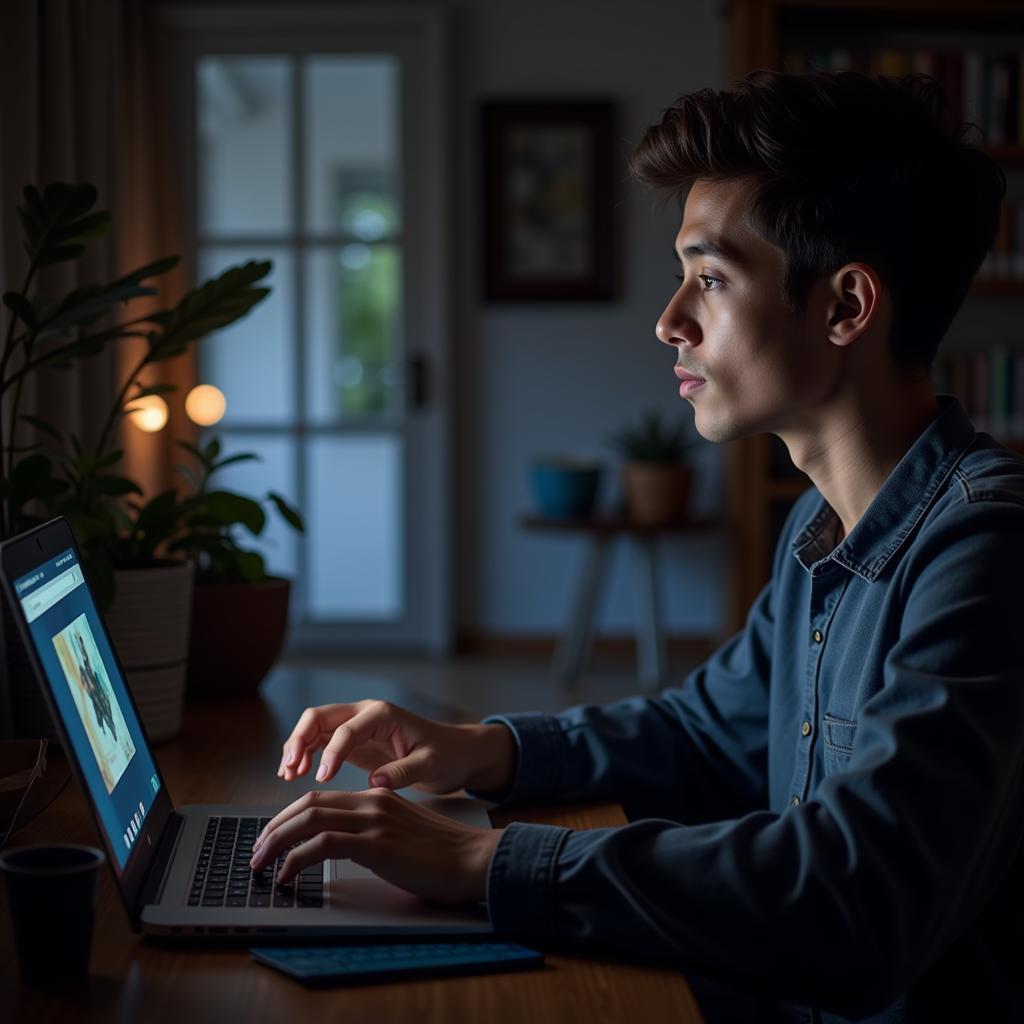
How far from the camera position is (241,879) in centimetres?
93

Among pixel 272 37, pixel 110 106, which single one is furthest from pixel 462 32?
pixel 110 106

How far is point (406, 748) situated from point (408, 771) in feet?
0.10

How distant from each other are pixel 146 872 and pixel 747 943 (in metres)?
0.42

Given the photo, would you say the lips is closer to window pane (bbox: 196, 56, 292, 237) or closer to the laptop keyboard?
the laptop keyboard

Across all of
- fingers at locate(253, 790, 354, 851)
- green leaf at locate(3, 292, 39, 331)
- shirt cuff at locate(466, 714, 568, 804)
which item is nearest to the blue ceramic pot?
green leaf at locate(3, 292, 39, 331)

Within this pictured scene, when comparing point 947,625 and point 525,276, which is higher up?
point 525,276

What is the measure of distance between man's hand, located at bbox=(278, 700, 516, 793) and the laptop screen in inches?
5.4

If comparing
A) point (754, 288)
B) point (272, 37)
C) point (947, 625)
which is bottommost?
point (947, 625)

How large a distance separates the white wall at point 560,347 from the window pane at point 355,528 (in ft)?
0.82

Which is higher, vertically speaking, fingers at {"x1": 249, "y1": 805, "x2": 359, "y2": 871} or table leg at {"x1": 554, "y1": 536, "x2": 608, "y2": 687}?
fingers at {"x1": 249, "y1": 805, "x2": 359, "y2": 871}

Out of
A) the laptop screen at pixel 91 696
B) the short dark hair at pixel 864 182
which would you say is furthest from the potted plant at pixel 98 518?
the short dark hair at pixel 864 182

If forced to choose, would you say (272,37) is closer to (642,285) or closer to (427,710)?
(642,285)

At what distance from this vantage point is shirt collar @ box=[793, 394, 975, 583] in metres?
1.08

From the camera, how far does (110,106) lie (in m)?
2.88
